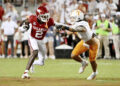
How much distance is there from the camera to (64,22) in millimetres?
20516

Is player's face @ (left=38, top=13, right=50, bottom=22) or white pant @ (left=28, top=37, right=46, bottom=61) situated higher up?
player's face @ (left=38, top=13, right=50, bottom=22)

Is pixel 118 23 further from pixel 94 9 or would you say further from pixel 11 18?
pixel 11 18

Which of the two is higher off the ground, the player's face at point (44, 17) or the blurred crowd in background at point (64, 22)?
the player's face at point (44, 17)

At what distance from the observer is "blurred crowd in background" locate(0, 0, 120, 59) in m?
19.9

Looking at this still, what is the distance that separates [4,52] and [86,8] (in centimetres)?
498

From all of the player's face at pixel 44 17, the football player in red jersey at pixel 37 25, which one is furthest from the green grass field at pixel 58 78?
the player's face at pixel 44 17

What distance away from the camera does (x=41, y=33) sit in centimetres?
1166

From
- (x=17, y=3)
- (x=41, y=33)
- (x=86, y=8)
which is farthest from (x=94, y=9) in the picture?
(x=41, y=33)

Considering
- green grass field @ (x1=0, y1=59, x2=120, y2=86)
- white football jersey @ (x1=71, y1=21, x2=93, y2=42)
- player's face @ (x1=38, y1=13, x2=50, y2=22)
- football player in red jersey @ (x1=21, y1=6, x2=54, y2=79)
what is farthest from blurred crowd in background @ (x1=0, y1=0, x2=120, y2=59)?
white football jersey @ (x1=71, y1=21, x2=93, y2=42)

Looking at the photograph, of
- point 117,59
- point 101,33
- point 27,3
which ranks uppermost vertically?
point 27,3

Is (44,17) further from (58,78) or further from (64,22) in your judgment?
(64,22)

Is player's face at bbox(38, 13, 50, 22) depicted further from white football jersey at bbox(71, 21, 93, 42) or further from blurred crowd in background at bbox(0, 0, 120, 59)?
blurred crowd in background at bbox(0, 0, 120, 59)

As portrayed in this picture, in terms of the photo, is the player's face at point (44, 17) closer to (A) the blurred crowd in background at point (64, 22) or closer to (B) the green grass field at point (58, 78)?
(B) the green grass field at point (58, 78)

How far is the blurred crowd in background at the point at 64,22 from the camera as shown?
65.3 ft
